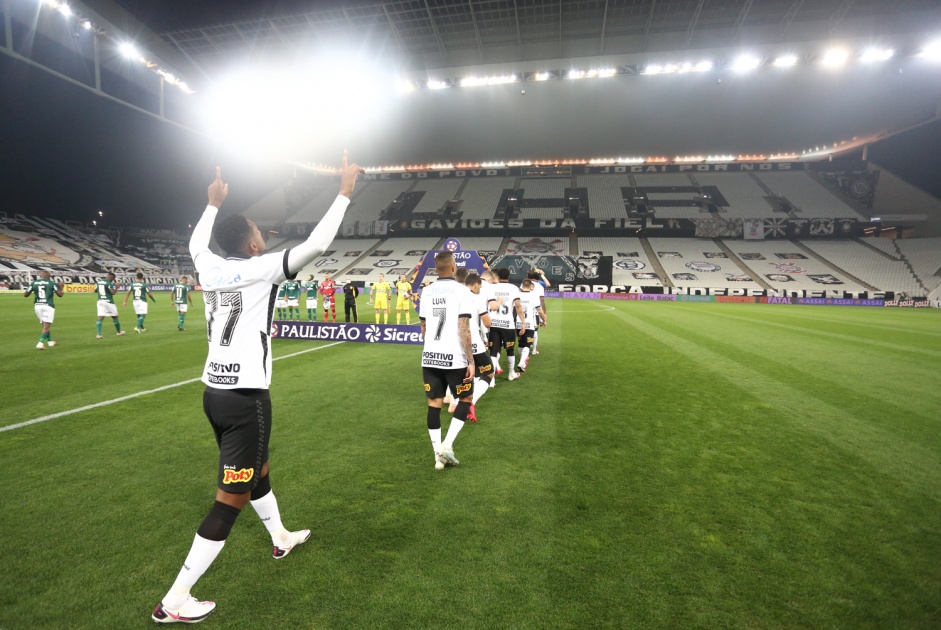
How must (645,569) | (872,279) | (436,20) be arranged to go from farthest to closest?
1. (872,279)
2. (436,20)
3. (645,569)

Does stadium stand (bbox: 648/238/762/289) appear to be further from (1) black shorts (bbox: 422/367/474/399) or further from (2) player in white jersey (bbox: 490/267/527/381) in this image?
(1) black shorts (bbox: 422/367/474/399)

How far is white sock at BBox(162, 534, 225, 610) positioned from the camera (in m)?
2.48

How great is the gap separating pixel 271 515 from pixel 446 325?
2.52m

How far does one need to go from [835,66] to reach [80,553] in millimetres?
46057

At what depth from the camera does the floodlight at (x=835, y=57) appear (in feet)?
93.4

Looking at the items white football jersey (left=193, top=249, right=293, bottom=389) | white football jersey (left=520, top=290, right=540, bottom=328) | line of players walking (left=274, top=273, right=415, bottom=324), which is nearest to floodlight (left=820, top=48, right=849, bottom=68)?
line of players walking (left=274, top=273, right=415, bottom=324)

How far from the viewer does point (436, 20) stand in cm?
2691

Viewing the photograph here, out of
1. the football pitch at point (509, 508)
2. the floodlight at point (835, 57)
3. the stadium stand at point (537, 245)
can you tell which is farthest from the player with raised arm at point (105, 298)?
the stadium stand at point (537, 245)

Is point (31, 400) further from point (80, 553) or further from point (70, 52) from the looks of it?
point (70, 52)

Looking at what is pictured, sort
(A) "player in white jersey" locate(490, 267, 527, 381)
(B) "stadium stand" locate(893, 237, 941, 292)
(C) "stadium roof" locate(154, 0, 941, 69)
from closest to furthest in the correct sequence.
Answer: (A) "player in white jersey" locate(490, 267, 527, 381) < (C) "stadium roof" locate(154, 0, 941, 69) < (B) "stadium stand" locate(893, 237, 941, 292)

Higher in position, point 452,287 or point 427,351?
point 452,287

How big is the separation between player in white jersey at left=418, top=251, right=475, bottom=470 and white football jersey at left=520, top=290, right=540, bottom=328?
4.73 meters

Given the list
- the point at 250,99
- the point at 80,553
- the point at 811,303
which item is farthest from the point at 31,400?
the point at 811,303

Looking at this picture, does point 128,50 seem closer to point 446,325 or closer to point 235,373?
point 446,325
